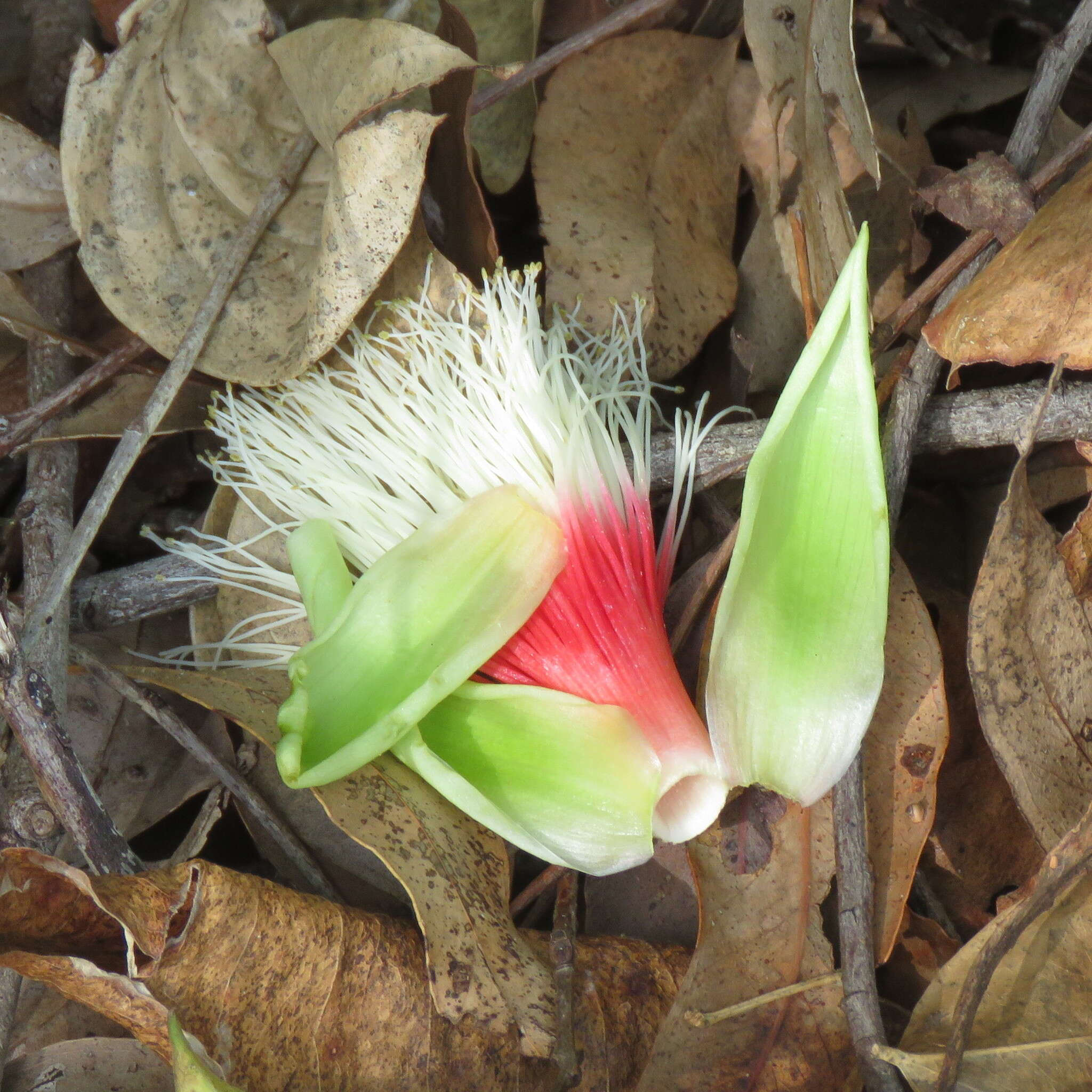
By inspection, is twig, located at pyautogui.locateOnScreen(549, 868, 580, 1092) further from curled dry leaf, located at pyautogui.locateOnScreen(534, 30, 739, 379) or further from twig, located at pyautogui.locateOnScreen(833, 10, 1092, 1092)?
curled dry leaf, located at pyautogui.locateOnScreen(534, 30, 739, 379)

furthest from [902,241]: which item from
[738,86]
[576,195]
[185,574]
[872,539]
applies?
[185,574]

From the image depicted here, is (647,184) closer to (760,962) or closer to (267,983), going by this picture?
(760,962)

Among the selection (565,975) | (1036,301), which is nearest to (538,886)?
(565,975)

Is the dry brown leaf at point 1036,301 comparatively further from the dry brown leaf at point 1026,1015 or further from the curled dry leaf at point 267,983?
the curled dry leaf at point 267,983

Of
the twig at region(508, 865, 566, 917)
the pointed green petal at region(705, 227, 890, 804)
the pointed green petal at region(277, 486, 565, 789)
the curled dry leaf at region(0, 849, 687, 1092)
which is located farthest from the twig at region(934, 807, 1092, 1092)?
the pointed green petal at region(277, 486, 565, 789)

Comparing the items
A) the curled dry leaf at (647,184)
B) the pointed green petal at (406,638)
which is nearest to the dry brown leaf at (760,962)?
the pointed green petal at (406,638)

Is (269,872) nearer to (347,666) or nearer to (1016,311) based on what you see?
(347,666)
